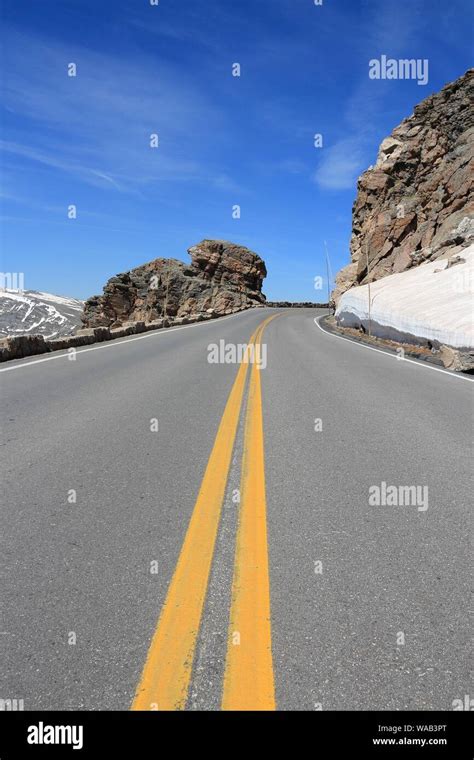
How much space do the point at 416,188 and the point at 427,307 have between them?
113 feet

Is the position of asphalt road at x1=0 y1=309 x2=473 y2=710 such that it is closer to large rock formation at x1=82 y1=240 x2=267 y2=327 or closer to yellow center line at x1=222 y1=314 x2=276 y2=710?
yellow center line at x1=222 y1=314 x2=276 y2=710

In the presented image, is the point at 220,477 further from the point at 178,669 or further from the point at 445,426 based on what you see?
the point at 445,426

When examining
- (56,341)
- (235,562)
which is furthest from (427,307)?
(235,562)

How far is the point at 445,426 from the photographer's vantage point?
19.5 ft

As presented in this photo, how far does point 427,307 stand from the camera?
1623cm

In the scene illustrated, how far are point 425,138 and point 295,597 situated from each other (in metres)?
52.8

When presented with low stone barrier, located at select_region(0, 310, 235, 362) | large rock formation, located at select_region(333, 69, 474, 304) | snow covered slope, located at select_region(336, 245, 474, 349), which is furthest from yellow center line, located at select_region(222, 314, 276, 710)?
large rock formation, located at select_region(333, 69, 474, 304)

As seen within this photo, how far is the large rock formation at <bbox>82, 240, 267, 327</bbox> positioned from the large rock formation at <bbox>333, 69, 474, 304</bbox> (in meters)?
30.2

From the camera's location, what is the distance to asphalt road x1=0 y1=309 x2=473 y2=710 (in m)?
1.90

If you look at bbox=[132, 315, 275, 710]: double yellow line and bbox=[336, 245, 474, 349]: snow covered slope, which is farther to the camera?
bbox=[336, 245, 474, 349]: snow covered slope

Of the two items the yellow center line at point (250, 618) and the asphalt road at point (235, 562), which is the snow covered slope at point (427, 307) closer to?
the asphalt road at point (235, 562)

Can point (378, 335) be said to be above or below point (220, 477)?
above
